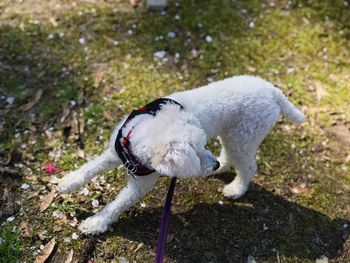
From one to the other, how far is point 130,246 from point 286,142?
194cm

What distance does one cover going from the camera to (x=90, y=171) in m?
3.52

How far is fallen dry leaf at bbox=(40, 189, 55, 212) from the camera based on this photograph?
371cm

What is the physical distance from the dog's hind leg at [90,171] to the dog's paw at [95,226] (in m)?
0.28

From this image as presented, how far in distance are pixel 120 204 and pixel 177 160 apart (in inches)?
34.5

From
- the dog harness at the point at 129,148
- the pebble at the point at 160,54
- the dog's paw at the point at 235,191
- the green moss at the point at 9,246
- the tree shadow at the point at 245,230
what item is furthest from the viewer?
the pebble at the point at 160,54

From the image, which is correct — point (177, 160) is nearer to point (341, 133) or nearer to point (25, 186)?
point (25, 186)

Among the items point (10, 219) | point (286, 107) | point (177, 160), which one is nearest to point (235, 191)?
point (286, 107)

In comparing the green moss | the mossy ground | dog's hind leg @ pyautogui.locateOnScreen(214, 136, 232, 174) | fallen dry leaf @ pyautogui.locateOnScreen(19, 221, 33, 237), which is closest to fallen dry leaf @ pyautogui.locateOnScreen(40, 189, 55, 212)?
the mossy ground

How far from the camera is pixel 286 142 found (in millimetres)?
4555

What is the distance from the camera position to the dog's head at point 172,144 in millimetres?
2852

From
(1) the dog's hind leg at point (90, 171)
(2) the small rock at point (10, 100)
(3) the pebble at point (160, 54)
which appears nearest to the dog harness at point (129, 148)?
(1) the dog's hind leg at point (90, 171)

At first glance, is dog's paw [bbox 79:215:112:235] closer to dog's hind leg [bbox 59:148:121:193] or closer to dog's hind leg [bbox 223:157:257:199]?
dog's hind leg [bbox 59:148:121:193]

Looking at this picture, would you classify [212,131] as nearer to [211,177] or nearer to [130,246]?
[211,177]

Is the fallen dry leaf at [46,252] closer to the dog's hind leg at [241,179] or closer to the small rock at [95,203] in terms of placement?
the small rock at [95,203]
